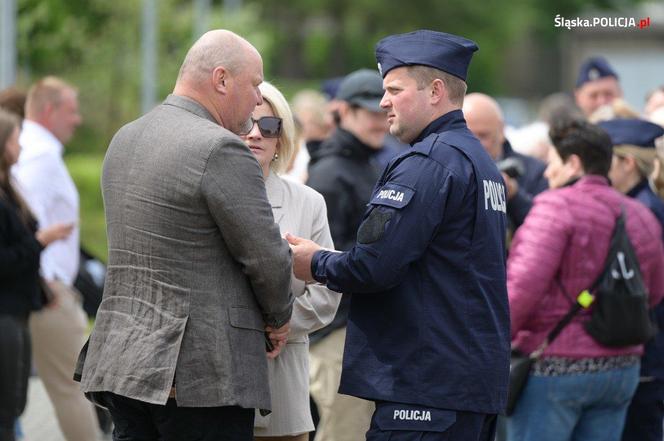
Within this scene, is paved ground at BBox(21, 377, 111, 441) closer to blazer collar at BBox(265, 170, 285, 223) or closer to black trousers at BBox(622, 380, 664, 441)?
black trousers at BBox(622, 380, 664, 441)

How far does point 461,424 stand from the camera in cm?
430

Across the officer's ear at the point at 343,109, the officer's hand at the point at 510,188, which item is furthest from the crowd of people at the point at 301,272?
the officer's ear at the point at 343,109

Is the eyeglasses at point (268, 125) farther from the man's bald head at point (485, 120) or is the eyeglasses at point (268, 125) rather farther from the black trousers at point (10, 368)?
the man's bald head at point (485, 120)

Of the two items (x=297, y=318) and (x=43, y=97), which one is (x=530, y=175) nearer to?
(x=43, y=97)

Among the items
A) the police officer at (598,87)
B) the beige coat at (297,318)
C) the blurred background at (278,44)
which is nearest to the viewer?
the beige coat at (297,318)

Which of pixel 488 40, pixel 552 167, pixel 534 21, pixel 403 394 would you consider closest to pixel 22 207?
pixel 552 167

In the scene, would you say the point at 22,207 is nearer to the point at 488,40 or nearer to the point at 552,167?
the point at 552,167

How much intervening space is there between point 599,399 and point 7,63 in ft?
22.1

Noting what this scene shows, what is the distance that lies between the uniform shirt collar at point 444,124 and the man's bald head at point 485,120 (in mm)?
2802

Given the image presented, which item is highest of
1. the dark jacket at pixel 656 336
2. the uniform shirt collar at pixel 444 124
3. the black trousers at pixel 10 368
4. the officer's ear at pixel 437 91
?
the officer's ear at pixel 437 91

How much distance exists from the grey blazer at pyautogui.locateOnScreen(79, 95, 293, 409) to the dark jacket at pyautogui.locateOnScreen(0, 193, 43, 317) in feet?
8.20

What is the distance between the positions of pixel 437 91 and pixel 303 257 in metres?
0.75

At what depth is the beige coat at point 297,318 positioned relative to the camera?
4.84 metres

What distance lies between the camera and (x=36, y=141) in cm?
771
